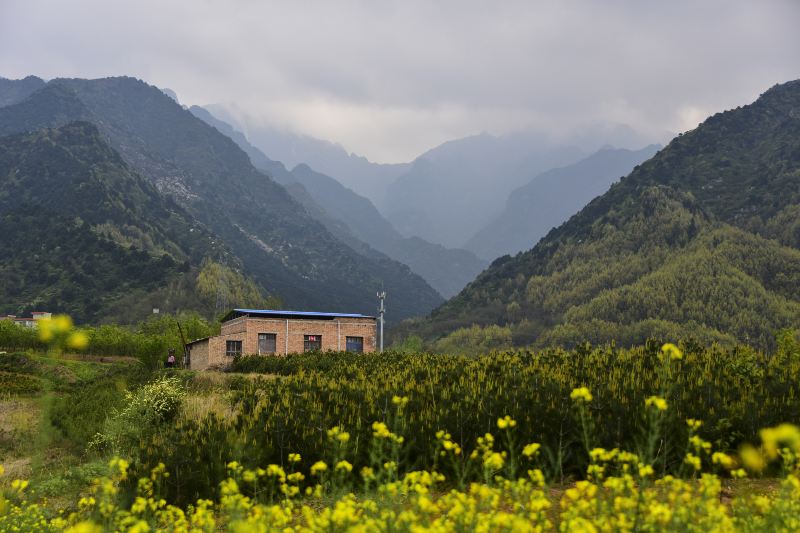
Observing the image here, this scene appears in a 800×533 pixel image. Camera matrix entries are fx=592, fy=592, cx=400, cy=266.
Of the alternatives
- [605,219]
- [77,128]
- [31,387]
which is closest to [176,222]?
[77,128]

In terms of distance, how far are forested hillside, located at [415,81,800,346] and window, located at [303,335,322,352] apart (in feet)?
183

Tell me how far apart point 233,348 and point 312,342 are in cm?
536

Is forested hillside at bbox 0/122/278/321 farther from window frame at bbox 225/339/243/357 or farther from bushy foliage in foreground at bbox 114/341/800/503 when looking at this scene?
bushy foliage in foreground at bbox 114/341/800/503

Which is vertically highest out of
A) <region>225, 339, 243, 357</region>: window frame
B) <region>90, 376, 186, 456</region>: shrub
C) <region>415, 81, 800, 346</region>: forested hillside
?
<region>415, 81, 800, 346</region>: forested hillside

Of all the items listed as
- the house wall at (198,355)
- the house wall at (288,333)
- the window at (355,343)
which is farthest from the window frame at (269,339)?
the window at (355,343)

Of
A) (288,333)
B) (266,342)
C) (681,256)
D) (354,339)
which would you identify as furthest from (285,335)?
(681,256)

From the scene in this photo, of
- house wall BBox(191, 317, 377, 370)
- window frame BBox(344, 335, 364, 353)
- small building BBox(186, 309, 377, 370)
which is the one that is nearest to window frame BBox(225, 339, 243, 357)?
small building BBox(186, 309, 377, 370)

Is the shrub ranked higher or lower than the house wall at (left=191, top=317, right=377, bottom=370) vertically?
lower

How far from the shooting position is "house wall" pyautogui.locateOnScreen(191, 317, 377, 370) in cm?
3947

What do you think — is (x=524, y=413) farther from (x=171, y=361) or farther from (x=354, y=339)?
(x=171, y=361)

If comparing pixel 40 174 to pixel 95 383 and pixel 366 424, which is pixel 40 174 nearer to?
pixel 95 383

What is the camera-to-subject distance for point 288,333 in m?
40.2

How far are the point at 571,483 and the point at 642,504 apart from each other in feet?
15.8

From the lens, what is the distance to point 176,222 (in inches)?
7259
